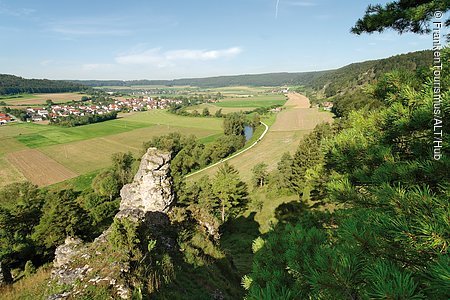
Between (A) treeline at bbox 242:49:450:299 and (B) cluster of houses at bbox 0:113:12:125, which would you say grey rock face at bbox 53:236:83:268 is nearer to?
(A) treeline at bbox 242:49:450:299

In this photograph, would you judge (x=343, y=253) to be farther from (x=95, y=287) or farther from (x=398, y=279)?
(x=95, y=287)

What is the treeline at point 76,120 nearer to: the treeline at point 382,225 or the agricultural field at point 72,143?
the agricultural field at point 72,143

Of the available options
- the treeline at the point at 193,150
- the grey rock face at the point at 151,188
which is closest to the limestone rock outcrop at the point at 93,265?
the grey rock face at the point at 151,188

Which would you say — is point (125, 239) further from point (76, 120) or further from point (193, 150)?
point (76, 120)

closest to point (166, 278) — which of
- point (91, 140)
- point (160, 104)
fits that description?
point (91, 140)

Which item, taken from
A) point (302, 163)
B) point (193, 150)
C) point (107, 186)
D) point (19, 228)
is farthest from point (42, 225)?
point (193, 150)

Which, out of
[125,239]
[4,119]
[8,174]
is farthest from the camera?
[4,119]
